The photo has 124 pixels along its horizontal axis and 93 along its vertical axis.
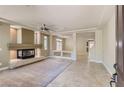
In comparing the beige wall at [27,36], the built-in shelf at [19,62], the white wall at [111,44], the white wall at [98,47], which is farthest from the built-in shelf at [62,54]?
the white wall at [111,44]

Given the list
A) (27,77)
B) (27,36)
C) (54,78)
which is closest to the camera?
(54,78)

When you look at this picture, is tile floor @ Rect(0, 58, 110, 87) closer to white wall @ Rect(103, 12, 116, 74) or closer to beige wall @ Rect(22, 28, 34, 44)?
white wall @ Rect(103, 12, 116, 74)

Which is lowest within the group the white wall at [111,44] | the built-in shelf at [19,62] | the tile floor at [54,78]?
the tile floor at [54,78]

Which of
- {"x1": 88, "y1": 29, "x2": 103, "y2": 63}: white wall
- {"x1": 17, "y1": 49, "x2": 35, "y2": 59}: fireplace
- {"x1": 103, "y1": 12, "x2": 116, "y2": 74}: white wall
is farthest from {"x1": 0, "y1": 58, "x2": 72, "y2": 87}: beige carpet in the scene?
{"x1": 88, "y1": 29, "x2": 103, "y2": 63}: white wall

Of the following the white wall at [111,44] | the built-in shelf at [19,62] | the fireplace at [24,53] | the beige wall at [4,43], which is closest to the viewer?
the white wall at [111,44]

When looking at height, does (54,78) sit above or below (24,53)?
below

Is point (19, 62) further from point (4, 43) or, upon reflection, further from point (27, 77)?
point (27, 77)

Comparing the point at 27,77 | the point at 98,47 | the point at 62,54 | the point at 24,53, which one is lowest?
the point at 27,77

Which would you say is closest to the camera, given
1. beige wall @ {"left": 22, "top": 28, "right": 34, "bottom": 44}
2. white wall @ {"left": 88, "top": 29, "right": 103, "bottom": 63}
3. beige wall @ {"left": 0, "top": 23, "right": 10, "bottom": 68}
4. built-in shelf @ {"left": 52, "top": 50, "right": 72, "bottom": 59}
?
beige wall @ {"left": 0, "top": 23, "right": 10, "bottom": 68}

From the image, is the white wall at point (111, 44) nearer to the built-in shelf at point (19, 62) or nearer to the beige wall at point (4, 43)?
the built-in shelf at point (19, 62)

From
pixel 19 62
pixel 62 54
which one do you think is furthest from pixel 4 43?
pixel 62 54

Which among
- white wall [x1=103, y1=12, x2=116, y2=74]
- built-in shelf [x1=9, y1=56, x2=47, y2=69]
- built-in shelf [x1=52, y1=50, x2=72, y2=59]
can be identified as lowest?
built-in shelf [x1=9, y1=56, x2=47, y2=69]

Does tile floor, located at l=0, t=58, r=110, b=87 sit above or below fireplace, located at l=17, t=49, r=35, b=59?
below
